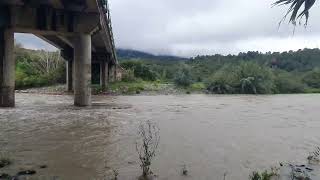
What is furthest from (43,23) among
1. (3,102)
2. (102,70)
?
(102,70)

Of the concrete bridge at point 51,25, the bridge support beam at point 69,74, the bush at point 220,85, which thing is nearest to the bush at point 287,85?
the bush at point 220,85

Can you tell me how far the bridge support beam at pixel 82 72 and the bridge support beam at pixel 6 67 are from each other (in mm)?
3952

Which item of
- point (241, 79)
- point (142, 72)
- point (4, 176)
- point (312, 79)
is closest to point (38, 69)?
point (142, 72)

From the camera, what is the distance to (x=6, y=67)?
1137 inches

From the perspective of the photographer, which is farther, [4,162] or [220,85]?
[220,85]

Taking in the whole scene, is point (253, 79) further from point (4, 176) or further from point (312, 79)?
point (4, 176)

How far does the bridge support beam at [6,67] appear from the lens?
94.6 feet

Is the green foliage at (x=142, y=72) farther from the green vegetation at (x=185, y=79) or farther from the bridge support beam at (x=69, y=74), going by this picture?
the bridge support beam at (x=69, y=74)

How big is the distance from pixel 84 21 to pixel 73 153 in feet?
62.4

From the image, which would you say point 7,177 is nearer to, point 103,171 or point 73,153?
point 103,171

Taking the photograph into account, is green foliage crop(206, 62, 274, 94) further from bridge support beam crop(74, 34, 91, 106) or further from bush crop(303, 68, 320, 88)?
bridge support beam crop(74, 34, 91, 106)

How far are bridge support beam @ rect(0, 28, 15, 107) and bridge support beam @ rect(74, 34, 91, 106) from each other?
3952 millimetres

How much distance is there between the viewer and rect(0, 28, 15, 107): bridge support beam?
2883cm

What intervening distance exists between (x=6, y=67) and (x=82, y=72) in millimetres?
4561
